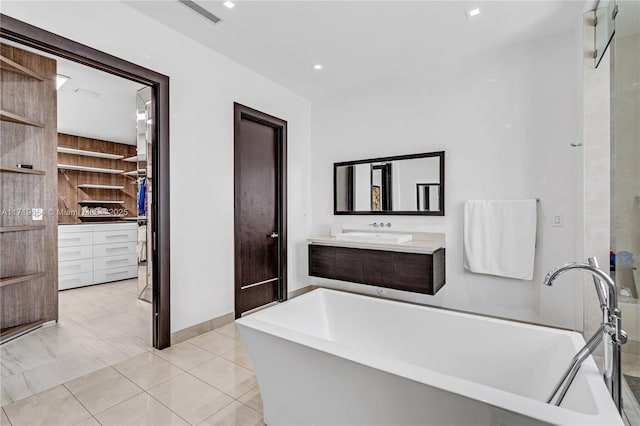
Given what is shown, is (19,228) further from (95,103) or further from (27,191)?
(95,103)

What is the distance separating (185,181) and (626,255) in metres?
2.94

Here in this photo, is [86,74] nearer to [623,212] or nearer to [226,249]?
[226,249]

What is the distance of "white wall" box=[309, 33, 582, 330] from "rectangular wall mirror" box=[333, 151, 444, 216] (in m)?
0.11

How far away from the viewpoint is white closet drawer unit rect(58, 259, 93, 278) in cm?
454

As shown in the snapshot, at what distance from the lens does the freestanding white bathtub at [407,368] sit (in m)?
1.12

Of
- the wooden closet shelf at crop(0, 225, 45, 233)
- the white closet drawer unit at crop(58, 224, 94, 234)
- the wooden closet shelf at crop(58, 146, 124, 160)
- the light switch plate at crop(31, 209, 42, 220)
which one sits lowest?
the white closet drawer unit at crop(58, 224, 94, 234)

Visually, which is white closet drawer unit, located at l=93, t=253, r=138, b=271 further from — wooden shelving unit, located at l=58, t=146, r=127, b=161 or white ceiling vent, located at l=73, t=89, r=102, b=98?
white ceiling vent, located at l=73, t=89, r=102, b=98

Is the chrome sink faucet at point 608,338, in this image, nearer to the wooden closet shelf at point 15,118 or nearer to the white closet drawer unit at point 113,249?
the wooden closet shelf at point 15,118

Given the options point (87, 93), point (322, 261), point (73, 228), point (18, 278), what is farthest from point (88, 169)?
point (322, 261)

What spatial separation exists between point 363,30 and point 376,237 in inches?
79.5

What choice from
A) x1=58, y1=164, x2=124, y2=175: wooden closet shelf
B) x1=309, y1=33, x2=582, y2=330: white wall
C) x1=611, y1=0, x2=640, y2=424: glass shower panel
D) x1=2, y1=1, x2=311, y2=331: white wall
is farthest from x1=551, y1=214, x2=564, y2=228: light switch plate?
x1=58, y1=164, x2=124, y2=175: wooden closet shelf

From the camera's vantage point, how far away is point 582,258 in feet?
8.46

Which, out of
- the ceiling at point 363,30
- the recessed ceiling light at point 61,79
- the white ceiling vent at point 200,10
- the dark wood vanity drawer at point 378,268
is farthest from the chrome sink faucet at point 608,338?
the recessed ceiling light at point 61,79

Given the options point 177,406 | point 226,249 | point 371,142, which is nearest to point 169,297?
point 226,249
